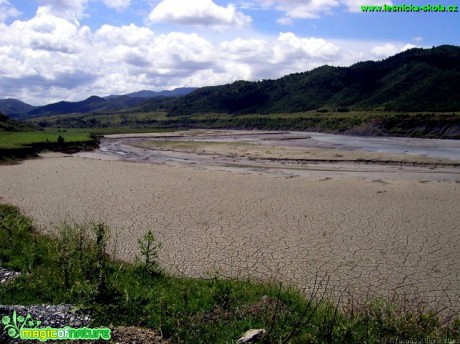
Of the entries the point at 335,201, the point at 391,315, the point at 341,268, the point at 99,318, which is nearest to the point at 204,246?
the point at 341,268

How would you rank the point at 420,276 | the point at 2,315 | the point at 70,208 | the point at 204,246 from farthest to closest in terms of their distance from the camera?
the point at 70,208 → the point at 204,246 → the point at 420,276 → the point at 2,315

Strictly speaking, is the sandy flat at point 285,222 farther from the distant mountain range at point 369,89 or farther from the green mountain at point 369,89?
the green mountain at point 369,89

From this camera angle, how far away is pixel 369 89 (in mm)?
145500

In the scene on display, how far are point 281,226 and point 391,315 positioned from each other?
8777 mm

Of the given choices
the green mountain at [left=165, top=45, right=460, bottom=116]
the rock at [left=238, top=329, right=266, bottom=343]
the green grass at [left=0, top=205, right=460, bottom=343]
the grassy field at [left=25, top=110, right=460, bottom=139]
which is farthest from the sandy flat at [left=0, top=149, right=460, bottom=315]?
the green mountain at [left=165, top=45, right=460, bottom=116]

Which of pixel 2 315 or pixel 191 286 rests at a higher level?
pixel 2 315

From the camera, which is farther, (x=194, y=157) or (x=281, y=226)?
(x=194, y=157)

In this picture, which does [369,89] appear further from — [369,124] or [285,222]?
[285,222]

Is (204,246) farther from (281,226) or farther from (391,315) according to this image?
(391,315)

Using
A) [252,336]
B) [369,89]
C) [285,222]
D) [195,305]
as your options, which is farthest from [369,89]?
[252,336]

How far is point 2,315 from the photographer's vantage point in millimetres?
7156

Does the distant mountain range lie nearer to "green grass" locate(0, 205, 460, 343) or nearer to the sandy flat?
the sandy flat

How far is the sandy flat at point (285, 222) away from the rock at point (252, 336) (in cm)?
425

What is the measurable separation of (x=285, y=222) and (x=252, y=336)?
33.7ft
